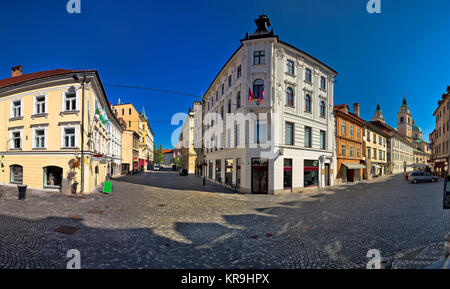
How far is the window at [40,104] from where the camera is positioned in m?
17.6

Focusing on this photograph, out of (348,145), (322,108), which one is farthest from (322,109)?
(348,145)

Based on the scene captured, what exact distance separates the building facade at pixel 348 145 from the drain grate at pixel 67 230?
26.3 meters

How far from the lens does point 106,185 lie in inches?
662

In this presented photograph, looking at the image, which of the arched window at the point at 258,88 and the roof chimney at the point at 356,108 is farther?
the roof chimney at the point at 356,108

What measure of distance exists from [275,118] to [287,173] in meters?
5.03

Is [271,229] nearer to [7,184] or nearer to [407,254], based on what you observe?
[407,254]

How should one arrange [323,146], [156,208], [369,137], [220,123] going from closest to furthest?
[156,208] < [323,146] < [220,123] < [369,137]

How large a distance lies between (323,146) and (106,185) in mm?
21104

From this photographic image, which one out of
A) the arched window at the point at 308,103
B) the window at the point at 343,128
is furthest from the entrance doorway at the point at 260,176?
the window at the point at 343,128

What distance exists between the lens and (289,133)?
1948cm

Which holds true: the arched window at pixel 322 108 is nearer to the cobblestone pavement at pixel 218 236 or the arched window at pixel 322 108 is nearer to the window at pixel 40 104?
the cobblestone pavement at pixel 218 236

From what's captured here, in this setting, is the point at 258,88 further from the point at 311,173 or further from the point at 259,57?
the point at 311,173

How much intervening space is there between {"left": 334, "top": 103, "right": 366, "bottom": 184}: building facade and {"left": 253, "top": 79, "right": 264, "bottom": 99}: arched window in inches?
505
